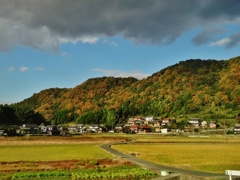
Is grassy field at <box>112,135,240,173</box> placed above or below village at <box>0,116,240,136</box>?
below

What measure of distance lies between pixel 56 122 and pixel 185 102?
278 feet

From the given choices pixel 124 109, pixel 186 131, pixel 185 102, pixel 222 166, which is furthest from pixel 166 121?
pixel 222 166

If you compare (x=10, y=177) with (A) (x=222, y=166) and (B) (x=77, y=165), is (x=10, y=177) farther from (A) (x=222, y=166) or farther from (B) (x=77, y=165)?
(A) (x=222, y=166)

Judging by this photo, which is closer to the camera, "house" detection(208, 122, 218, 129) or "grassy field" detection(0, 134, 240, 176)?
"grassy field" detection(0, 134, 240, 176)

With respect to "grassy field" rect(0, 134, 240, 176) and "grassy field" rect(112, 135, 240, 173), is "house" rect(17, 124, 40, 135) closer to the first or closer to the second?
"grassy field" rect(0, 134, 240, 176)

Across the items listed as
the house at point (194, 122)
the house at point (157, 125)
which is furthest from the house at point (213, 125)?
the house at point (157, 125)

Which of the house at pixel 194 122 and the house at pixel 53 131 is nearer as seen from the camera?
the house at pixel 53 131

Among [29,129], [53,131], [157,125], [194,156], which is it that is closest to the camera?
[194,156]

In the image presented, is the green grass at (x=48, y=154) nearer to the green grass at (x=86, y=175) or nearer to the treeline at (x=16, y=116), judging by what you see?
the green grass at (x=86, y=175)

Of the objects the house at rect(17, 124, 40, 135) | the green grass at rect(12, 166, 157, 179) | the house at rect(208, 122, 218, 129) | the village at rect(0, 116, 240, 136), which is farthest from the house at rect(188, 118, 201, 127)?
the green grass at rect(12, 166, 157, 179)

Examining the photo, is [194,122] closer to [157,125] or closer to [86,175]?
[157,125]

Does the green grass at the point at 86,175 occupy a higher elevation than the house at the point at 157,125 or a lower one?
lower

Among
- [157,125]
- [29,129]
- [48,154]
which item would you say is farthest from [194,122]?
[48,154]

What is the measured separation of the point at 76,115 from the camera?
19900 centimetres
